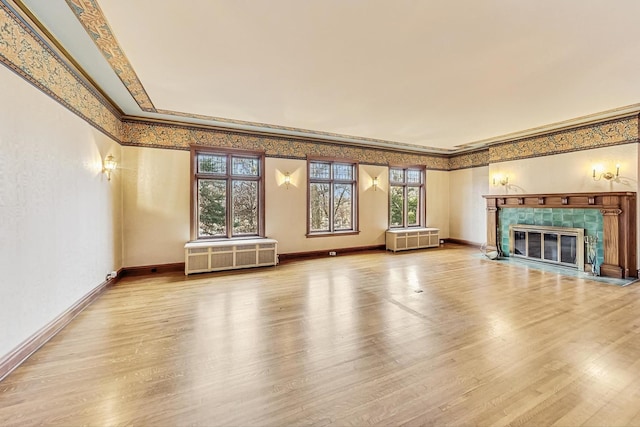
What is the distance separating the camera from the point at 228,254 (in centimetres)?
566

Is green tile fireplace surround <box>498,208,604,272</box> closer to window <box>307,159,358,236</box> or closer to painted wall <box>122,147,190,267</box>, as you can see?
window <box>307,159,358,236</box>

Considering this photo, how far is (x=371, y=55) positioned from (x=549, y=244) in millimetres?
6069

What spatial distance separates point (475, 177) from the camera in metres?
8.45

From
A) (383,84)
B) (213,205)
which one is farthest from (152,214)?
(383,84)

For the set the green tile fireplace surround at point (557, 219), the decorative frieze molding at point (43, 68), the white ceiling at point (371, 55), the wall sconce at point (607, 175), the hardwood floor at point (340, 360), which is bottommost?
the hardwood floor at point (340, 360)

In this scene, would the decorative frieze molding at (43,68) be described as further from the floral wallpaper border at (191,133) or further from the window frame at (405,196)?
the window frame at (405,196)

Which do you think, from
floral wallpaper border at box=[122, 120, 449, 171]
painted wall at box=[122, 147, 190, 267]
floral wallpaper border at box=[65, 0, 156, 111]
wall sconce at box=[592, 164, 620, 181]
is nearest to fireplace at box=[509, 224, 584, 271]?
wall sconce at box=[592, 164, 620, 181]

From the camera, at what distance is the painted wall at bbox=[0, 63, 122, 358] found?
2281mm

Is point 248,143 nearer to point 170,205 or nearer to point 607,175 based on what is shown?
point 170,205

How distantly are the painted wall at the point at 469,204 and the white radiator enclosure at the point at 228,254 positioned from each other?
20.5 feet

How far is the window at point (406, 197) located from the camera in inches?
332

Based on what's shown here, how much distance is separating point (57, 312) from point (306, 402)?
301 cm

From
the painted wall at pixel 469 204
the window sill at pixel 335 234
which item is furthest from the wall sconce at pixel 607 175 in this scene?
the window sill at pixel 335 234

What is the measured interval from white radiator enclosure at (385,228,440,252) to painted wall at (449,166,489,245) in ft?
3.35
